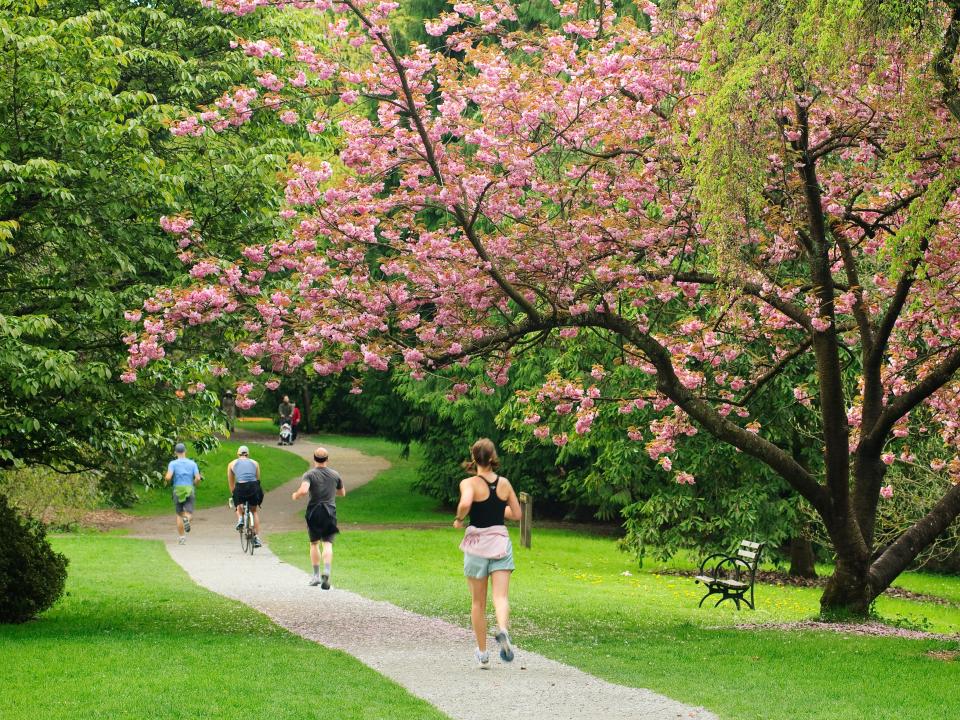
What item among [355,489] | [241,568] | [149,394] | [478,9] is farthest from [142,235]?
[355,489]

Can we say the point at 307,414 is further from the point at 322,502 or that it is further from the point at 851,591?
the point at 851,591

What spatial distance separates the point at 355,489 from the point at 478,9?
2878 centimetres

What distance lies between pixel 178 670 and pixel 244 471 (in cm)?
1303

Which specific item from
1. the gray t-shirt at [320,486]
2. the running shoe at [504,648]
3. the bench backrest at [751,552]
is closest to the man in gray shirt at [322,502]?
the gray t-shirt at [320,486]

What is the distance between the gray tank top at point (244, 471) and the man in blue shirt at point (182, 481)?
5.89ft

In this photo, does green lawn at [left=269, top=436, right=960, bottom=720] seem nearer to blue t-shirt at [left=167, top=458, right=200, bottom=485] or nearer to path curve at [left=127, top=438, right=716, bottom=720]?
path curve at [left=127, top=438, right=716, bottom=720]

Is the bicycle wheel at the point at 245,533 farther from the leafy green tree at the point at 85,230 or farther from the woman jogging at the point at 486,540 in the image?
the woman jogging at the point at 486,540

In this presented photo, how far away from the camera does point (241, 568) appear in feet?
66.4

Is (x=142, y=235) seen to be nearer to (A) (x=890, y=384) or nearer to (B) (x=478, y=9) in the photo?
(B) (x=478, y=9)

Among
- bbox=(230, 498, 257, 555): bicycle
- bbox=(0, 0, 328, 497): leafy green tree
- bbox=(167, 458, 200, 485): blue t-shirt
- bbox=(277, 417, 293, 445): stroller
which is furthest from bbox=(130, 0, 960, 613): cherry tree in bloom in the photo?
bbox=(277, 417, 293, 445): stroller

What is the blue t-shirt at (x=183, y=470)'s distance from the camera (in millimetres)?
24859

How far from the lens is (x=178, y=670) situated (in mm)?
9930

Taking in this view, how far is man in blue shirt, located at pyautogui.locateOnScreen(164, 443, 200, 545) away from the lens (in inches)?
979

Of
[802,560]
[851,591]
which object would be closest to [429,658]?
[851,591]
